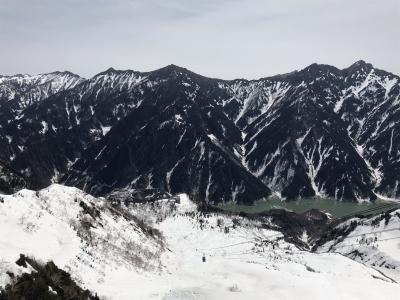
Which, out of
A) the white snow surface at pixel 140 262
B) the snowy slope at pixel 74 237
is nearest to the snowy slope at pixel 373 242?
the white snow surface at pixel 140 262

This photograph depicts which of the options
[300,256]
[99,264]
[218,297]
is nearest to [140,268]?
[99,264]

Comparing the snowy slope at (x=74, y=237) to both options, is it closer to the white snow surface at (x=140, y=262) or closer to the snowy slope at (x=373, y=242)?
the white snow surface at (x=140, y=262)

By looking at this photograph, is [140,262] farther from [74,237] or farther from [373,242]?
[373,242]

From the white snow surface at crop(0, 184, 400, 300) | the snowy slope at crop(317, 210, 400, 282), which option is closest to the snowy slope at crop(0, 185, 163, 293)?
the white snow surface at crop(0, 184, 400, 300)

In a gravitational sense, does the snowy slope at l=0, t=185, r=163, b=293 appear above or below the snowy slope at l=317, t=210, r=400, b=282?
above

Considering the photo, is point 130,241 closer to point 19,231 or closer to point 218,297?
point 19,231

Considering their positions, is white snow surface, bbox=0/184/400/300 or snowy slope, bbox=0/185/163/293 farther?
snowy slope, bbox=0/185/163/293

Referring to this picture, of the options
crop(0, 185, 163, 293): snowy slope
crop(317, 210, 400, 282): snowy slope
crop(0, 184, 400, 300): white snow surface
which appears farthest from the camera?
crop(317, 210, 400, 282): snowy slope

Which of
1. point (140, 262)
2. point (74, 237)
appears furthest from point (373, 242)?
point (74, 237)

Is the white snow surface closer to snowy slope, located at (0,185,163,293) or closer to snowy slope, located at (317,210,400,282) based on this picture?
snowy slope, located at (0,185,163,293)
